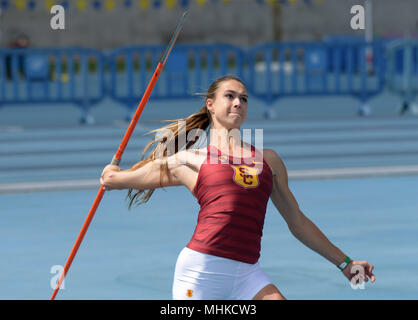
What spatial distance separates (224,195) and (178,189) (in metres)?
6.83

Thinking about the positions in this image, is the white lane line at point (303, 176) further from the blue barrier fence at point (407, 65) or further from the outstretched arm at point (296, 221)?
the outstretched arm at point (296, 221)

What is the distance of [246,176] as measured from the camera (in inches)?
158

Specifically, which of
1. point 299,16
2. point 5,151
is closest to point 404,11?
point 299,16

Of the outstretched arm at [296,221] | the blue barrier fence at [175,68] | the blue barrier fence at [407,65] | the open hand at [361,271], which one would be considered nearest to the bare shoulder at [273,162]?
the outstretched arm at [296,221]

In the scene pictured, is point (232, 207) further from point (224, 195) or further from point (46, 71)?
point (46, 71)

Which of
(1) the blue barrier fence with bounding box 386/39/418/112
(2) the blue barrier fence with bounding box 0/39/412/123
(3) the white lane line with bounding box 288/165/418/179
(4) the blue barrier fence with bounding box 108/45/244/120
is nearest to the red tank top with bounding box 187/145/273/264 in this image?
(3) the white lane line with bounding box 288/165/418/179

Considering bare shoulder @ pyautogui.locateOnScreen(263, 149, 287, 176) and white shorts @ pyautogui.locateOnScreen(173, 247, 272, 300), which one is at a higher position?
bare shoulder @ pyautogui.locateOnScreen(263, 149, 287, 176)

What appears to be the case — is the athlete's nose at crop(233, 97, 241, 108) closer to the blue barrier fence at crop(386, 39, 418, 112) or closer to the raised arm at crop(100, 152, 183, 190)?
the raised arm at crop(100, 152, 183, 190)

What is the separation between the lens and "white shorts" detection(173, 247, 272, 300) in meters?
3.93

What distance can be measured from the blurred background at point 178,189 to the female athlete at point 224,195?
2.41 ft

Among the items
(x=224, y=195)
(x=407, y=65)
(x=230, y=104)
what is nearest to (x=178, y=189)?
(x=407, y=65)

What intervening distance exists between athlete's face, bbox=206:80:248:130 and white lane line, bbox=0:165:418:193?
679 centimetres

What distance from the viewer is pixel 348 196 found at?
1004 centimetres

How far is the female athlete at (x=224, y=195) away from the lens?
395 cm
